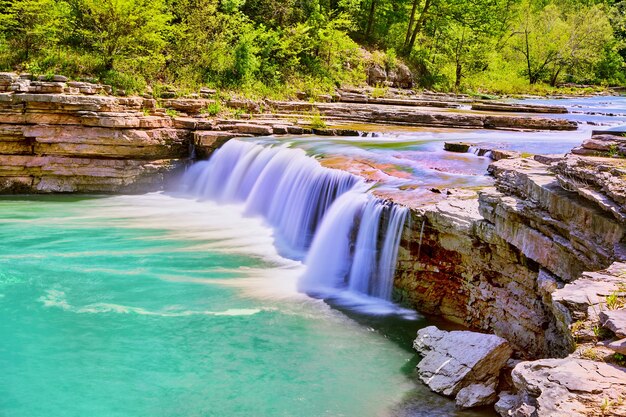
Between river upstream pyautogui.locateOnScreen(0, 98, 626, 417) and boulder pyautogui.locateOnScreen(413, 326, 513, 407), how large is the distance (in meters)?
0.15

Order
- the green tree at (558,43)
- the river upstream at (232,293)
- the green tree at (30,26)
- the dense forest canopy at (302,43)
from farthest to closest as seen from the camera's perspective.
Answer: the green tree at (558,43), the dense forest canopy at (302,43), the green tree at (30,26), the river upstream at (232,293)

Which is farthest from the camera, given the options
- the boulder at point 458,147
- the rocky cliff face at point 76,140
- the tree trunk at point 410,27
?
the tree trunk at point 410,27

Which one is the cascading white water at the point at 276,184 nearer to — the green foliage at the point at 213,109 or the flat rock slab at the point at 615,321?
the green foliage at the point at 213,109

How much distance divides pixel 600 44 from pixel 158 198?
3680 centimetres

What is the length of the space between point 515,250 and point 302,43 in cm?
1978

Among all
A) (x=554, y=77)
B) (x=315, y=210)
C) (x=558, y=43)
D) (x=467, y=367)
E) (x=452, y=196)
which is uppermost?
(x=558, y=43)

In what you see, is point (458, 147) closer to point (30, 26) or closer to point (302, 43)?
point (30, 26)

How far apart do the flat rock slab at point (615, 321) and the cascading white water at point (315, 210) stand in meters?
4.40

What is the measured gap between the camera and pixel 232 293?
9.18 m

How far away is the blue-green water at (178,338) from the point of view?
628 cm

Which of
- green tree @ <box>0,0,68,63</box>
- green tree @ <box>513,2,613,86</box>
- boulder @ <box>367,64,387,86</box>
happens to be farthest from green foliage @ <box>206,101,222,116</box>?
green tree @ <box>513,2,613,86</box>

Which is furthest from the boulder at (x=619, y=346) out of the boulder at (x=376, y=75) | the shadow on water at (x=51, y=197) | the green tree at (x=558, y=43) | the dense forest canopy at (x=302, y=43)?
the green tree at (x=558, y=43)

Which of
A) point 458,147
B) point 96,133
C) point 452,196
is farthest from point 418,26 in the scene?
point 452,196

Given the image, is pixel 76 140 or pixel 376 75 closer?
pixel 76 140
